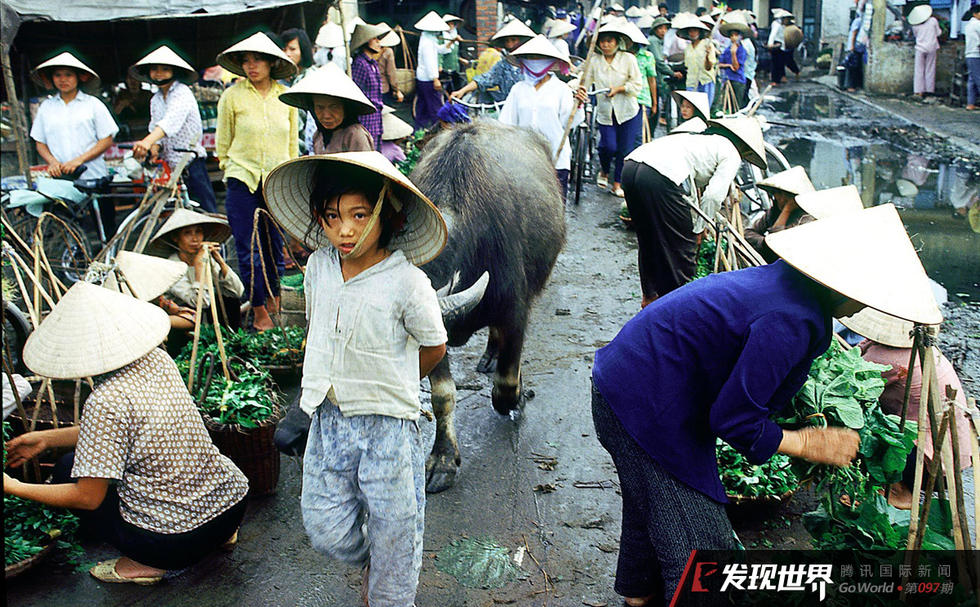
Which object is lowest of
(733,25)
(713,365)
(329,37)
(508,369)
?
(508,369)

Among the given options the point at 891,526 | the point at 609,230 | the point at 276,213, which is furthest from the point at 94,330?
the point at 609,230

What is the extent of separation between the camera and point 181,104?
20.7 feet

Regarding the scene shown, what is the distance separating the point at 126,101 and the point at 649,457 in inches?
343

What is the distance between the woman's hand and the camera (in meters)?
3.15

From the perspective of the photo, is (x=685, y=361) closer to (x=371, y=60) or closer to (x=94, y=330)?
(x=94, y=330)

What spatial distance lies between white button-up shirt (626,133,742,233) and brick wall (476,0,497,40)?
1121cm

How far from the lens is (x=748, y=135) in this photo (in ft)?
17.7

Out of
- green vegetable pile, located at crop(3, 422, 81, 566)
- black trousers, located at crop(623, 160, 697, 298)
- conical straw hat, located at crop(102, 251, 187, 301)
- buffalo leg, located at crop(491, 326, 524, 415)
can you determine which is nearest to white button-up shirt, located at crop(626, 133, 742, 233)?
black trousers, located at crop(623, 160, 697, 298)

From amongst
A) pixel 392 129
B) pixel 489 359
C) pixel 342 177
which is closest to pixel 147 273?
pixel 342 177

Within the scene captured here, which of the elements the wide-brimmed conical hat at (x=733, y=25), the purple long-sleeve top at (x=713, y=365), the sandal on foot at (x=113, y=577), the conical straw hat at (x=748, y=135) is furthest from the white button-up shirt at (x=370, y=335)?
the wide-brimmed conical hat at (x=733, y=25)

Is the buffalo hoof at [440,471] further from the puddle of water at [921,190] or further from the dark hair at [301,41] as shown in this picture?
the dark hair at [301,41]

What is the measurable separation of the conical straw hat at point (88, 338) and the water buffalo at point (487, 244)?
1.22 metres

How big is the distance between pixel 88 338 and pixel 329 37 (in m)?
8.59

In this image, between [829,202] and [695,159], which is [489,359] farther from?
[829,202]
